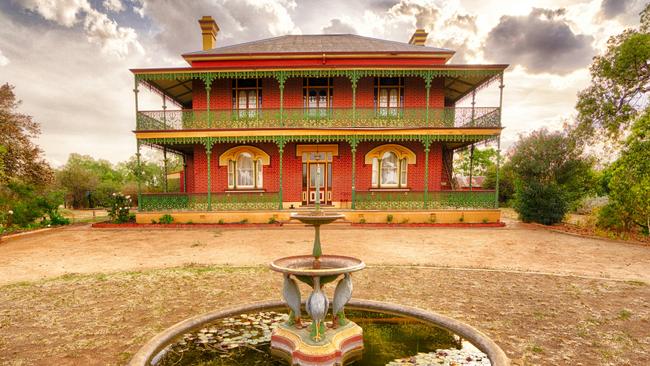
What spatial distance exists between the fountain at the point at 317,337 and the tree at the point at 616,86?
1554cm

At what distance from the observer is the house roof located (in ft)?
56.5

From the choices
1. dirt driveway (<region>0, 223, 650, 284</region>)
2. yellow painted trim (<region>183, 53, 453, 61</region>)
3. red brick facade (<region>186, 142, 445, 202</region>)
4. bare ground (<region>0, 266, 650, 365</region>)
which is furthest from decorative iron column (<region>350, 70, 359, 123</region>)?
bare ground (<region>0, 266, 650, 365</region>)

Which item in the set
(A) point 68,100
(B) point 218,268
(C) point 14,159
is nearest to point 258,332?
(B) point 218,268

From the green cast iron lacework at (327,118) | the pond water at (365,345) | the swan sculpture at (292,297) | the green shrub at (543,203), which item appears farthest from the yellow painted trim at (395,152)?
the swan sculpture at (292,297)

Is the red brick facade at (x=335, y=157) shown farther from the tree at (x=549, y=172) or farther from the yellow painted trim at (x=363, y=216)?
the tree at (x=549, y=172)

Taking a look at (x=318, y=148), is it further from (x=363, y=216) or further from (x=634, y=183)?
(x=634, y=183)

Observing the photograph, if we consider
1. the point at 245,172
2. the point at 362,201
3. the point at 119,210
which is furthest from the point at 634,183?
the point at 119,210

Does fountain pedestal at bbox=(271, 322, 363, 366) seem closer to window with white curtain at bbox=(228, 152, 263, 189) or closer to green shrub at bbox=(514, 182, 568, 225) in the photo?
window with white curtain at bbox=(228, 152, 263, 189)

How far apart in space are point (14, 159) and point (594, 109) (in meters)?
28.7

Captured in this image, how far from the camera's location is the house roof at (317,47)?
17212 mm

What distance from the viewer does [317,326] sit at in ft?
11.7

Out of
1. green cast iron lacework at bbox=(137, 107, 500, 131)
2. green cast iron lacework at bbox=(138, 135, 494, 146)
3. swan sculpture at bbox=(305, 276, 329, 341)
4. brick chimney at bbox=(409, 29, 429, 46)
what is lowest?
swan sculpture at bbox=(305, 276, 329, 341)

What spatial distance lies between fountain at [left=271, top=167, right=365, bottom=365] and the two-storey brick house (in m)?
Result: 10.5

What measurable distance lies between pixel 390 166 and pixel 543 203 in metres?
7.02
